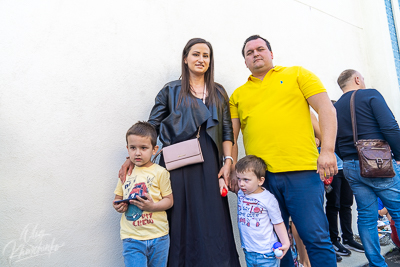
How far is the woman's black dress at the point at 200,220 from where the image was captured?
2039mm

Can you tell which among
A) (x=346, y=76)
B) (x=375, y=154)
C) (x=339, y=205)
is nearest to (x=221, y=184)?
(x=375, y=154)

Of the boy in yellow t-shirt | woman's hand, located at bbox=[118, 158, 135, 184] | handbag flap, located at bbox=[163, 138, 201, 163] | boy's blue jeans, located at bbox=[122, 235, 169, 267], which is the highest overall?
handbag flap, located at bbox=[163, 138, 201, 163]

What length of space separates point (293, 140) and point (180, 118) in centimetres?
93

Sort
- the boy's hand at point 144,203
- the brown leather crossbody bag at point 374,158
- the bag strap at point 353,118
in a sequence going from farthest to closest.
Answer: the bag strap at point 353,118, the brown leather crossbody bag at point 374,158, the boy's hand at point 144,203

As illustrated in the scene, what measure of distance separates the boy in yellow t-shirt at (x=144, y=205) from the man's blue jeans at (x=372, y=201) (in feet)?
6.22

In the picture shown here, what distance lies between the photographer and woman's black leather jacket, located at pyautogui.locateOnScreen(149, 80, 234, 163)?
2199 mm

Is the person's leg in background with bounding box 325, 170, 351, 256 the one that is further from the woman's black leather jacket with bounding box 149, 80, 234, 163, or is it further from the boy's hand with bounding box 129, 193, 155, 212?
the boy's hand with bounding box 129, 193, 155, 212

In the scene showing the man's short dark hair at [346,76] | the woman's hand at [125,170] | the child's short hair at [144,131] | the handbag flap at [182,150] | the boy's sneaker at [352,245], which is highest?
the man's short dark hair at [346,76]

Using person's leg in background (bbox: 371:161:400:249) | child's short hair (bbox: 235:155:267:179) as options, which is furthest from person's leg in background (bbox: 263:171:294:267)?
person's leg in background (bbox: 371:161:400:249)

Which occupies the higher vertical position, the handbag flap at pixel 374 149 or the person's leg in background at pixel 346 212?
the handbag flap at pixel 374 149

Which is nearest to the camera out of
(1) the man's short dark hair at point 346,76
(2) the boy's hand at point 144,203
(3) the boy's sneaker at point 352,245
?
(2) the boy's hand at point 144,203

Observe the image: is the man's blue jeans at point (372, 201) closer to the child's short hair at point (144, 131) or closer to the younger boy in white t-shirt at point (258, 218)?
the younger boy in white t-shirt at point (258, 218)

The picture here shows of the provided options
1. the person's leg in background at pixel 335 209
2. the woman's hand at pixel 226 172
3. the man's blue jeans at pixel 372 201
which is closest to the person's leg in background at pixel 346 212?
the person's leg in background at pixel 335 209

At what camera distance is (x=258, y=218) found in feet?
6.89
